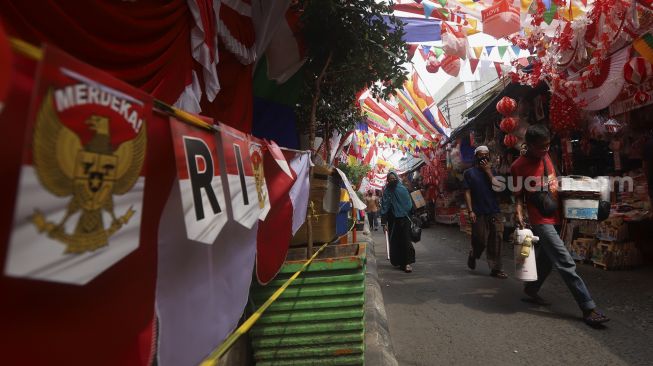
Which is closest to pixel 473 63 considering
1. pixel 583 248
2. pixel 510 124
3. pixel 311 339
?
pixel 510 124

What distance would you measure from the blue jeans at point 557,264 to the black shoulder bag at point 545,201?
16 centimetres

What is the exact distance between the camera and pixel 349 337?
8.87 feet

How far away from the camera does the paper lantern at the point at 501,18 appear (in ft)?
18.4

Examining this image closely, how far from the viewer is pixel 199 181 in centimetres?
142

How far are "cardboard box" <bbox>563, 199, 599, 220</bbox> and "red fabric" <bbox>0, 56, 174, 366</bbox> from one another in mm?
4453

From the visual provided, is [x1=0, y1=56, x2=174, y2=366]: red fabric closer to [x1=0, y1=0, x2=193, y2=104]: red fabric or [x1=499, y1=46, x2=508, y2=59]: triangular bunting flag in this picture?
[x1=0, y1=0, x2=193, y2=104]: red fabric

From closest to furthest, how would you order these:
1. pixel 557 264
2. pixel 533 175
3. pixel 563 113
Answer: pixel 557 264 < pixel 533 175 < pixel 563 113

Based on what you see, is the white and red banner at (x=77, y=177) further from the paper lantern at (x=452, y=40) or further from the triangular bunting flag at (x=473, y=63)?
the triangular bunting flag at (x=473, y=63)

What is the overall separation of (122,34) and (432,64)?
7.42 m

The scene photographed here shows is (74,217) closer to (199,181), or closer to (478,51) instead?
(199,181)

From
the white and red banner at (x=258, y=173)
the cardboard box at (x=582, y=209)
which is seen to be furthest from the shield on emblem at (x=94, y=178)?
the cardboard box at (x=582, y=209)

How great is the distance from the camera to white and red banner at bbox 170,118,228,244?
4.33 ft

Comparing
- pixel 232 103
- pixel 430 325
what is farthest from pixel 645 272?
pixel 232 103

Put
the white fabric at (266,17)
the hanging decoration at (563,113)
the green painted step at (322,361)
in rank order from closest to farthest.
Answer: the green painted step at (322,361) → the white fabric at (266,17) → the hanging decoration at (563,113)
